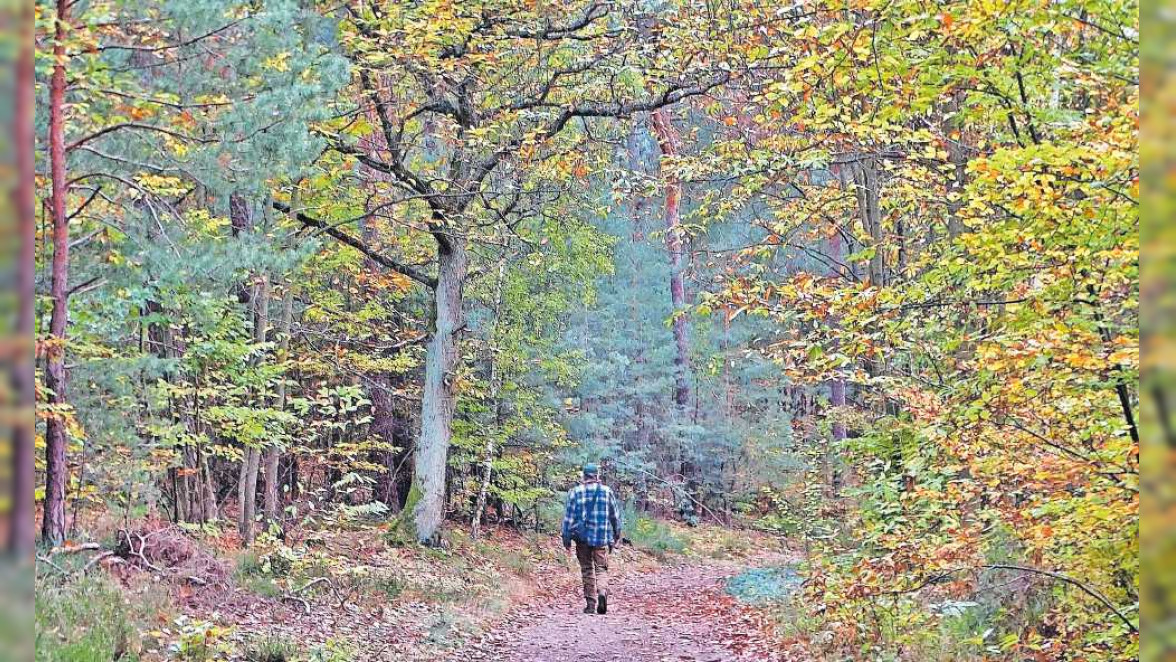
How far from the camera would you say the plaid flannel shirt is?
456 inches

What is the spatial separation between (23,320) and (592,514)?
11.3 metres

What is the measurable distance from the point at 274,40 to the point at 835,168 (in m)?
10.0

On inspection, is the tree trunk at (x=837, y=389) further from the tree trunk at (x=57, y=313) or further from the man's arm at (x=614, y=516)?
the tree trunk at (x=57, y=313)

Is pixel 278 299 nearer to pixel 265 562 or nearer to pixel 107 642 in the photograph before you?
pixel 265 562

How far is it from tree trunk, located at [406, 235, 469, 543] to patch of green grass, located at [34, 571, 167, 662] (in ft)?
23.4

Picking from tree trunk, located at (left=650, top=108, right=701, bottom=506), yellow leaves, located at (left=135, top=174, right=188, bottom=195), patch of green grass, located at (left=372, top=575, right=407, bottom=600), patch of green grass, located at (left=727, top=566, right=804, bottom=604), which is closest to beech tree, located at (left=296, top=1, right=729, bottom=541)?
patch of green grass, located at (left=372, top=575, right=407, bottom=600)

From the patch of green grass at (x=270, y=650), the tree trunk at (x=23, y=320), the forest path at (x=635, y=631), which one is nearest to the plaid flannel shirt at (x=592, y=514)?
the forest path at (x=635, y=631)

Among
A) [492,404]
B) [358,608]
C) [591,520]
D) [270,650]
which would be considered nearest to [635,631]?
[591,520]

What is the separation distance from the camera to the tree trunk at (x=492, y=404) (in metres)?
16.3

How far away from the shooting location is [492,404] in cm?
1728

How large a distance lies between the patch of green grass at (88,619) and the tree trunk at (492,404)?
31.0ft

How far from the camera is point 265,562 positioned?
30.0 feet

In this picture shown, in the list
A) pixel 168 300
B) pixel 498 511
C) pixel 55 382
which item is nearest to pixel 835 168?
pixel 498 511

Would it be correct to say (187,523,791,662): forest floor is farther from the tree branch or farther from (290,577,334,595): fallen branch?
the tree branch
